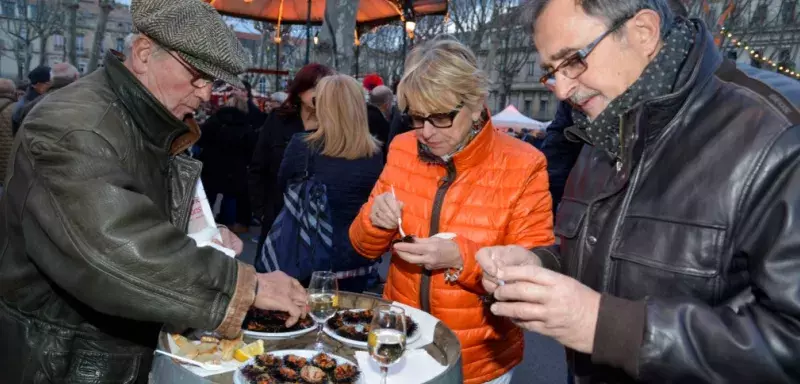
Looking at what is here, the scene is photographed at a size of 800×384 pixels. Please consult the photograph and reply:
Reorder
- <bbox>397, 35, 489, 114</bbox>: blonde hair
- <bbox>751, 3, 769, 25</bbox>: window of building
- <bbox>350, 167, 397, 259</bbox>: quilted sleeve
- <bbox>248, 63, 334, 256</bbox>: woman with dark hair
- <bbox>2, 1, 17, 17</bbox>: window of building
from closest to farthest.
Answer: <bbox>397, 35, 489, 114</bbox>: blonde hair, <bbox>350, 167, 397, 259</bbox>: quilted sleeve, <bbox>248, 63, 334, 256</bbox>: woman with dark hair, <bbox>751, 3, 769, 25</bbox>: window of building, <bbox>2, 1, 17, 17</bbox>: window of building

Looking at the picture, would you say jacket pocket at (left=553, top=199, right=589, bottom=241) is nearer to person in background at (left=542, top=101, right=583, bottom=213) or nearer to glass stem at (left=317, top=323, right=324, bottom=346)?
glass stem at (left=317, top=323, right=324, bottom=346)

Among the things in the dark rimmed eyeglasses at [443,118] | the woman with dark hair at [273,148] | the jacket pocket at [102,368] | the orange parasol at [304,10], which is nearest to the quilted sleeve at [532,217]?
the dark rimmed eyeglasses at [443,118]

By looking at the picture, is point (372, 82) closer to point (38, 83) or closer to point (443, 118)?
point (38, 83)

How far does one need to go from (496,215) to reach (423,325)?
A: 65 centimetres

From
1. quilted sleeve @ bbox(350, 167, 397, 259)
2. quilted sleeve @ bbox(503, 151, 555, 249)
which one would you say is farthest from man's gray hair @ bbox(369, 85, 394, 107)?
quilted sleeve @ bbox(503, 151, 555, 249)

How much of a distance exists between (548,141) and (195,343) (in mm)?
4550

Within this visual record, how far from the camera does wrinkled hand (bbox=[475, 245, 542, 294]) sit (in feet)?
5.82

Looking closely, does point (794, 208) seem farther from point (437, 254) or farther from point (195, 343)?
point (195, 343)


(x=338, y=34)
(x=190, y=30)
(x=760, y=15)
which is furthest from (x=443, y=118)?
(x=760, y=15)

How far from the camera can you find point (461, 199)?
109 inches

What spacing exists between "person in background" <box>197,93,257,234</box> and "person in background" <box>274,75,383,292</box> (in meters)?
4.81

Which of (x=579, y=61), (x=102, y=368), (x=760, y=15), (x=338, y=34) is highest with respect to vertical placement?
(x=760, y=15)

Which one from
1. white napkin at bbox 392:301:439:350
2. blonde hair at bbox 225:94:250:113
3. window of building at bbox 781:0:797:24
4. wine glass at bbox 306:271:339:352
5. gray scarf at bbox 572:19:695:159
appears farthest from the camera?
window of building at bbox 781:0:797:24

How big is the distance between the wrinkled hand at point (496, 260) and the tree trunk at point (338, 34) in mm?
7359
